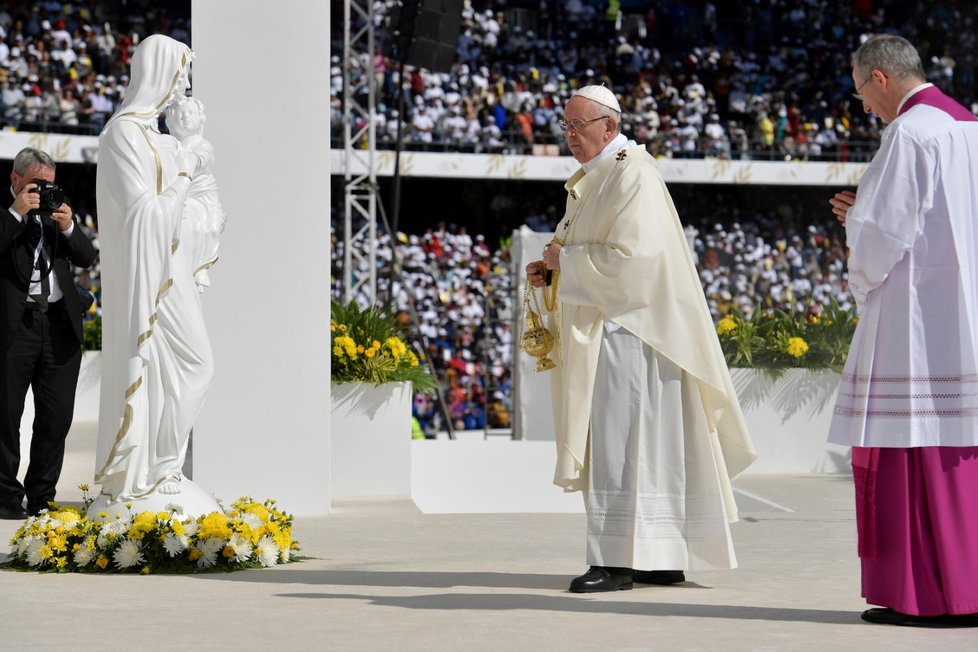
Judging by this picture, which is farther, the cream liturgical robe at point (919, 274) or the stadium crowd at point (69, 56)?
the stadium crowd at point (69, 56)

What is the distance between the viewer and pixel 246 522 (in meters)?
6.62

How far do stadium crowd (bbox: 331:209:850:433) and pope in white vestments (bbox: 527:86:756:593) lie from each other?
38.6 ft

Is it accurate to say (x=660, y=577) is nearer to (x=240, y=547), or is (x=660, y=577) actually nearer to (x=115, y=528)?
(x=240, y=547)

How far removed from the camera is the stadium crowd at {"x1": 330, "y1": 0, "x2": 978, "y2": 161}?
28750mm

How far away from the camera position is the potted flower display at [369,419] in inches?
377

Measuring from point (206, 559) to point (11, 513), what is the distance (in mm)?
2301

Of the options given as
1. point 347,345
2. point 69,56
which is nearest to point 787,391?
point 347,345

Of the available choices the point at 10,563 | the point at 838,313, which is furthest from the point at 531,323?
the point at 838,313

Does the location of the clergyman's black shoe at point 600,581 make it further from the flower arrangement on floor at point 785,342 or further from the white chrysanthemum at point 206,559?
the flower arrangement on floor at point 785,342

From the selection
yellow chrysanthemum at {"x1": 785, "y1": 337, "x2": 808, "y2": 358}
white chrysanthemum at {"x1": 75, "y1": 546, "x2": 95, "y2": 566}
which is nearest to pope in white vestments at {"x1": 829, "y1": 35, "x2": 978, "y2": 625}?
white chrysanthemum at {"x1": 75, "y1": 546, "x2": 95, "y2": 566}

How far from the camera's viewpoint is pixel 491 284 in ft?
80.9

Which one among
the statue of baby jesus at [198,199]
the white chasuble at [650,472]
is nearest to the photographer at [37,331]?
the statue of baby jesus at [198,199]

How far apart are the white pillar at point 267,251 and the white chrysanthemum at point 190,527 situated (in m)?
2.03

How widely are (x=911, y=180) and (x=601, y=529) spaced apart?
1754mm
